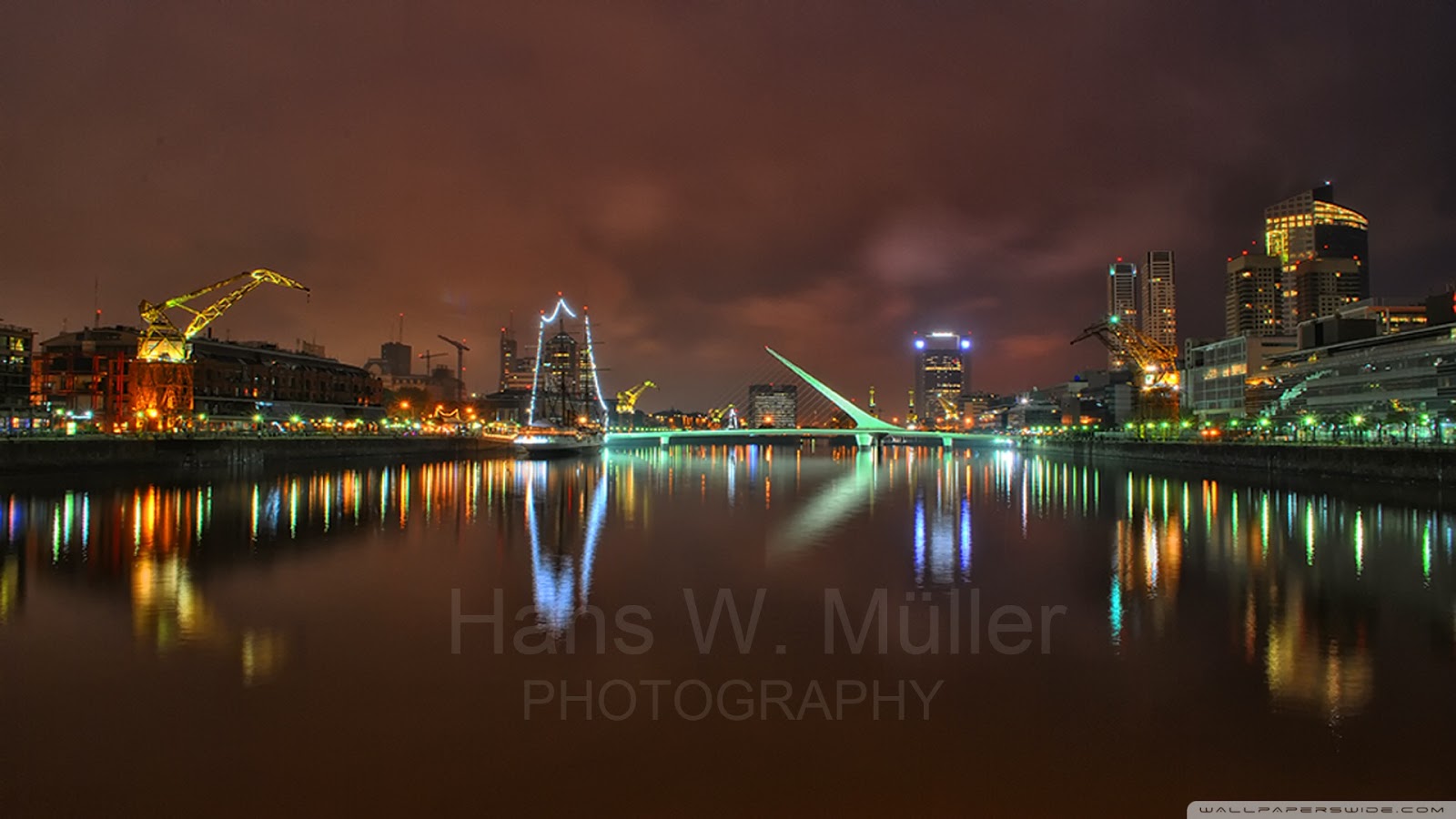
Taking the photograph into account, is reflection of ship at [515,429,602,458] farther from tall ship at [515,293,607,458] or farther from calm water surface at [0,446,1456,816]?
calm water surface at [0,446,1456,816]

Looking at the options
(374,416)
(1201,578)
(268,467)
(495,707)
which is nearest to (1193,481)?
(1201,578)

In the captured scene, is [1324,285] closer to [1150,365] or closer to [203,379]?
[1150,365]

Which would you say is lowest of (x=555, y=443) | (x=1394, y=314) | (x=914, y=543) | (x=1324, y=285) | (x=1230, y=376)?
(x=914, y=543)

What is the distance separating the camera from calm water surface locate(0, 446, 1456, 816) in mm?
5711

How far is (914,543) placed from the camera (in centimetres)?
1795

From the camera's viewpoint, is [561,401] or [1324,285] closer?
[561,401]

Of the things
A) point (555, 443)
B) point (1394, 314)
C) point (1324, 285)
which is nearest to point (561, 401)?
point (555, 443)

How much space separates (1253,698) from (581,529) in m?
15.1

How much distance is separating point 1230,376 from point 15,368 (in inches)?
4126

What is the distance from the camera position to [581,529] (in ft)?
65.3

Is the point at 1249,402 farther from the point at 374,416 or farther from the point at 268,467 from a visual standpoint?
the point at 374,416

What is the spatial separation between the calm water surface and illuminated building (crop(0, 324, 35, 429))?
5504 centimetres

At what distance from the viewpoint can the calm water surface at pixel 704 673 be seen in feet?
18.7

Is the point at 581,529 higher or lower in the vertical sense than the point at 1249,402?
lower
